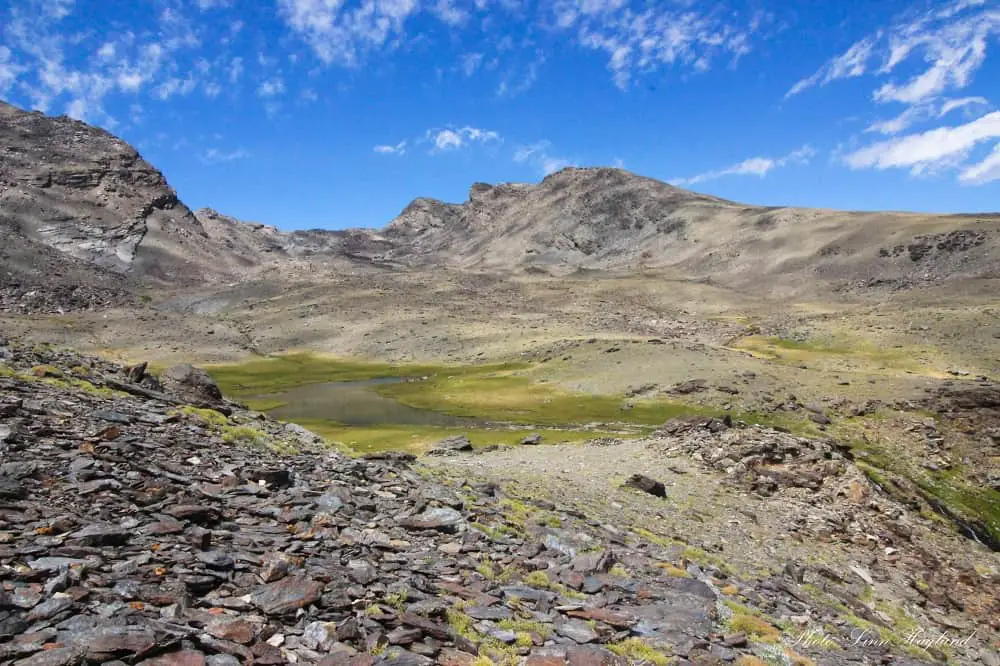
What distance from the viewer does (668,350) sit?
9638 centimetres

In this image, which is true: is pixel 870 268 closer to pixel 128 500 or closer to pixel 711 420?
pixel 711 420

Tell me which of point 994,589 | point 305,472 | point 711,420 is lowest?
point 994,589

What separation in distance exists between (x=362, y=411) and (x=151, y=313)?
116921mm

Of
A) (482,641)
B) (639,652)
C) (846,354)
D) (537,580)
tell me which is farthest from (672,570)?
(846,354)

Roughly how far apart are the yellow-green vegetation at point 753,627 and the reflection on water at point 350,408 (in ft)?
183

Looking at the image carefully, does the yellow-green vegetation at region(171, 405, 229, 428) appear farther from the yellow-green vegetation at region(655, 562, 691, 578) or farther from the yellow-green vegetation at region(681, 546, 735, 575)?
the yellow-green vegetation at region(681, 546, 735, 575)

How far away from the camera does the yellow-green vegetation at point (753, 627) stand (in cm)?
1452

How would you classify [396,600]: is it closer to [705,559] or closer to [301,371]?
[705,559]

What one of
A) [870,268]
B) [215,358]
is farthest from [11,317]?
[870,268]

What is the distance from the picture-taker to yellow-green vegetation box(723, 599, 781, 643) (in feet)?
47.6

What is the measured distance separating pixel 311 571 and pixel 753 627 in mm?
10431

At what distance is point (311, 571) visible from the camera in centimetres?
1259

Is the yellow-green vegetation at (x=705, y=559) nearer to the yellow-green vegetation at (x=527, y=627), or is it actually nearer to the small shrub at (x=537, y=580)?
the small shrub at (x=537, y=580)

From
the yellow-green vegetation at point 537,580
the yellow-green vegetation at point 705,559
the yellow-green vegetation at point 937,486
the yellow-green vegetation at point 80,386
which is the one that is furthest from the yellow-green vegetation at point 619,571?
the yellow-green vegetation at point 937,486
